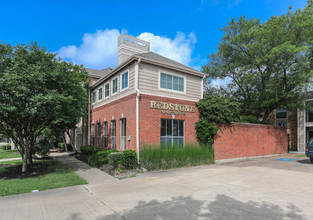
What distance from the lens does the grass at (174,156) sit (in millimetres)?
11301

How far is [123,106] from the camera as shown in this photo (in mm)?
13336

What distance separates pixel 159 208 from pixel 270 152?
1655cm

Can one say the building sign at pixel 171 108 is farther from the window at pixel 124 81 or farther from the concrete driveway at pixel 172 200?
the concrete driveway at pixel 172 200

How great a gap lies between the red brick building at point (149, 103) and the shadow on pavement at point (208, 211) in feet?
19.7

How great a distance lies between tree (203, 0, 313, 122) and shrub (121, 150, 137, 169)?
12.8 meters

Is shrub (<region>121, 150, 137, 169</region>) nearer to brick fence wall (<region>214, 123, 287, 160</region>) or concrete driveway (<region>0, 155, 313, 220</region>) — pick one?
concrete driveway (<region>0, 155, 313, 220</region>)

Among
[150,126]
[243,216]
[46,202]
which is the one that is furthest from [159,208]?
[150,126]

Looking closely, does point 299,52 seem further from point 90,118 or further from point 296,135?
point 90,118

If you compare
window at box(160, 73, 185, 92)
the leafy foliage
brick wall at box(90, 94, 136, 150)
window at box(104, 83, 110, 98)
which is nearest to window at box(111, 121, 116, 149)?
brick wall at box(90, 94, 136, 150)

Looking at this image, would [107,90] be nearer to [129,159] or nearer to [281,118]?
[129,159]

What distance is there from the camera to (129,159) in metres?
10.9

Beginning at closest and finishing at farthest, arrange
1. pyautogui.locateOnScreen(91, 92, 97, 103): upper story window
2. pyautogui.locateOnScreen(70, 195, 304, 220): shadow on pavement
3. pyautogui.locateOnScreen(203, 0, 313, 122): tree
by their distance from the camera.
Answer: pyautogui.locateOnScreen(70, 195, 304, 220): shadow on pavement → pyautogui.locateOnScreen(203, 0, 313, 122): tree → pyautogui.locateOnScreen(91, 92, 97, 103): upper story window

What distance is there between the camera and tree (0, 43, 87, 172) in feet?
29.9

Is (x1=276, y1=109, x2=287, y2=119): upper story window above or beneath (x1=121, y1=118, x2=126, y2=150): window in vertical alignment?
above
